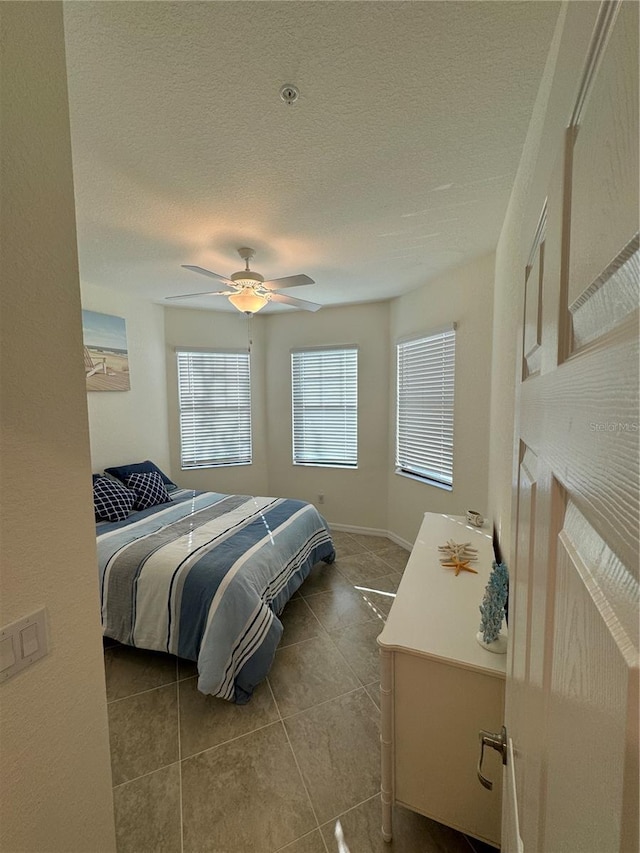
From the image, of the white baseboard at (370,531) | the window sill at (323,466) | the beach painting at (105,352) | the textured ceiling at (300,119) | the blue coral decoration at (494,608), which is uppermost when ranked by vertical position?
the textured ceiling at (300,119)

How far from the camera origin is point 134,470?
139 inches

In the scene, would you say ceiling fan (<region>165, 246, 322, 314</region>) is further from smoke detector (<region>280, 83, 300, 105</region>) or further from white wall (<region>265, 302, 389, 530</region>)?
white wall (<region>265, 302, 389, 530</region>)

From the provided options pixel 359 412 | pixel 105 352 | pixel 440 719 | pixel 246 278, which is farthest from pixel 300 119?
pixel 359 412

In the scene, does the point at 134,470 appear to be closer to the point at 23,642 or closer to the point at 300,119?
the point at 23,642

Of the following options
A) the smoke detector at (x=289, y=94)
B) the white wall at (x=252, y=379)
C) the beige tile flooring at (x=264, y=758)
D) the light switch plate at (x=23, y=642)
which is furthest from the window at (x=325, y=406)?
the light switch plate at (x=23, y=642)

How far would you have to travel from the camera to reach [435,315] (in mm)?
3270

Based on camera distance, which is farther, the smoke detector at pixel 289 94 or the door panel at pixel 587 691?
the smoke detector at pixel 289 94

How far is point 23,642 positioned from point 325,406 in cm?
382

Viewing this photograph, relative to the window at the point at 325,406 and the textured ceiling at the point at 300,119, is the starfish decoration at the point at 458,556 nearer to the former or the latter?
the textured ceiling at the point at 300,119

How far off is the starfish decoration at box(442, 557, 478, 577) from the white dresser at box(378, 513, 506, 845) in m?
0.45

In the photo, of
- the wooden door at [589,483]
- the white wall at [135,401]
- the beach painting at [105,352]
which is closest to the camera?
the wooden door at [589,483]

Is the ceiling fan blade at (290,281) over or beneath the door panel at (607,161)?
over

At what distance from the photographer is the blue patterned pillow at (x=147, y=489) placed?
326 cm

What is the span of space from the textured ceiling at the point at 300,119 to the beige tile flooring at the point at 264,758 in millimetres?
2735
